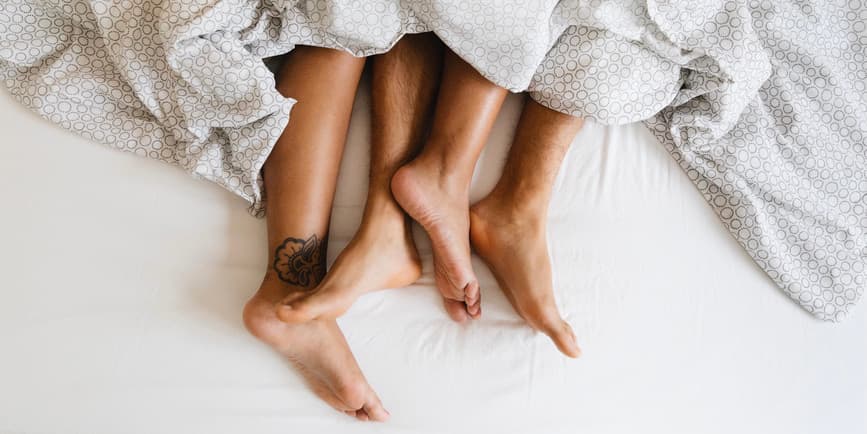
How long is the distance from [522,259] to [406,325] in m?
0.18

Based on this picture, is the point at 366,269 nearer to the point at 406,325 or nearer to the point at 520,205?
the point at 406,325

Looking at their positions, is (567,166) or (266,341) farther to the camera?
(567,166)

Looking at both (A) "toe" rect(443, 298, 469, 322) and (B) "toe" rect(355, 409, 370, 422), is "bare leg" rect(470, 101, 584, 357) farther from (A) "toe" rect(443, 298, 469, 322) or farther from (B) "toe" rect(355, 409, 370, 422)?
(B) "toe" rect(355, 409, 370, 422)

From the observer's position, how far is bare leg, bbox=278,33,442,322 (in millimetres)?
860

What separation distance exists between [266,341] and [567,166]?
0.50 m

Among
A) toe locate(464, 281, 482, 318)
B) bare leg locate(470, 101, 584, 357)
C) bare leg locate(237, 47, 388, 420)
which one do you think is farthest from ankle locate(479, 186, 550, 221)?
bare leg locate(237, 47, 388, 420)

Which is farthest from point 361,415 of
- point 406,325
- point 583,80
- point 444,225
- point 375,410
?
point 583,80

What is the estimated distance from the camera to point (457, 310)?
3.03ft

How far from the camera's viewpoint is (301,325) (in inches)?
34.2

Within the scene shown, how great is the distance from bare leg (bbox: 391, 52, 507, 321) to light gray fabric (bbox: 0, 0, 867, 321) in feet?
0.18

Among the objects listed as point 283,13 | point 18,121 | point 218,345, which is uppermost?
point 283,13

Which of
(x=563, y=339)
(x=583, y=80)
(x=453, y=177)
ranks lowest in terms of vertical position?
(x=563, y=339)

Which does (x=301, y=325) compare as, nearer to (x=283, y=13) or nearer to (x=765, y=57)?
(x=283, y=13)

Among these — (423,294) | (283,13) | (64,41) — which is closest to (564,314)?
(423,294)
